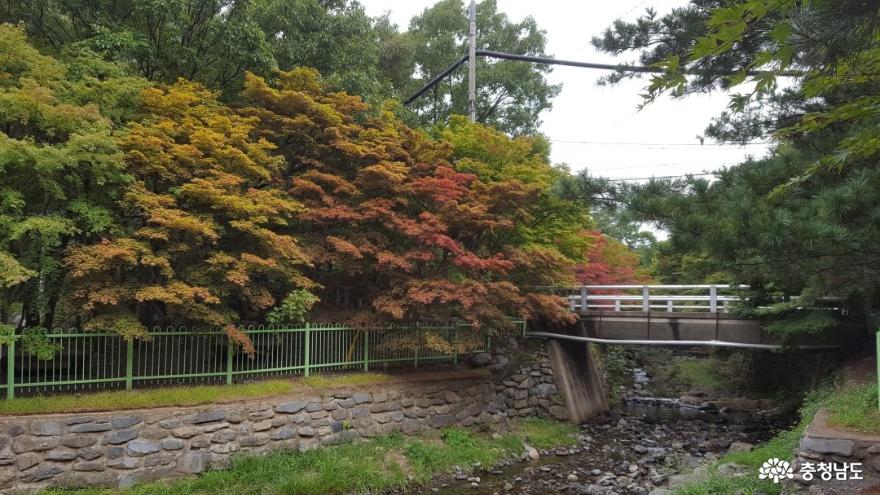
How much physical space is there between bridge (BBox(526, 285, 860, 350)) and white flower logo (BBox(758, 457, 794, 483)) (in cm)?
578

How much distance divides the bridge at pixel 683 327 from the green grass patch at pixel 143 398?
810 centimetres

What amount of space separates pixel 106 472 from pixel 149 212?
12.0ft

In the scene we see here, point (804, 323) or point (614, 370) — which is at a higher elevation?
point (804, 323)

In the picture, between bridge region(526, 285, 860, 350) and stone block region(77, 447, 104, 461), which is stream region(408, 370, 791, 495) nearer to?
bridge region(526, 285, 860, 350)

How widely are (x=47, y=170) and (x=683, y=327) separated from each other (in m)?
13.2

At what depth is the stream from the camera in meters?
9.45

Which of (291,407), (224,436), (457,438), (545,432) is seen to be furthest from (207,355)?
(545,432)

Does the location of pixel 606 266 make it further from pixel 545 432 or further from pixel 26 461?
pixel 26 461

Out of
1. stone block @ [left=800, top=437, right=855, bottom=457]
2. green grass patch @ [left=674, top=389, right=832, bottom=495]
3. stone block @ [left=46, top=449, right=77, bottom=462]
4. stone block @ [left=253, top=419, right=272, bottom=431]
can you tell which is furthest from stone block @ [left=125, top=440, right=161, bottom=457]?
stone block @ [left=800, top=437, right=855, bottom=457]

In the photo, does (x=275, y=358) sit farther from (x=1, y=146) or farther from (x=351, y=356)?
(x=1, y=146)

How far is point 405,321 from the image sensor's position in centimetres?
1177

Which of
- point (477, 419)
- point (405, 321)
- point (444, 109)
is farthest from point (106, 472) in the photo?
point (444, 109)

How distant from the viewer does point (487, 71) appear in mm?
22469

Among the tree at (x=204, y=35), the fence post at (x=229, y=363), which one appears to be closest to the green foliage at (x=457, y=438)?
the fence post at (x=229, y=363)
